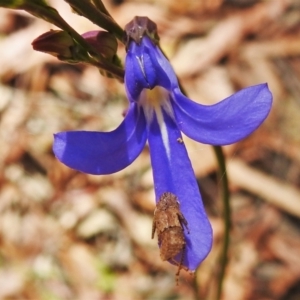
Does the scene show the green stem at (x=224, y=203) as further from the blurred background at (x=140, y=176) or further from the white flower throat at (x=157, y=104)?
the blurred background at (x=140, y=176)

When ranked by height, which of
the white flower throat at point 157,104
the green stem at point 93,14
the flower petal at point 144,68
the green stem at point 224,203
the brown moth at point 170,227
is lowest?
the brown moth at point 170,227

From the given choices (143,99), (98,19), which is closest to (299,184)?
(143,99)

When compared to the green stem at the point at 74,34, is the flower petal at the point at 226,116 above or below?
below

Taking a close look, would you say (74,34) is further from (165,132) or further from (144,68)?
(165,132)

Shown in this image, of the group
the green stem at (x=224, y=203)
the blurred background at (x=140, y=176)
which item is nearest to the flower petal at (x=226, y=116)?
the green stem at (x=224, y=203)

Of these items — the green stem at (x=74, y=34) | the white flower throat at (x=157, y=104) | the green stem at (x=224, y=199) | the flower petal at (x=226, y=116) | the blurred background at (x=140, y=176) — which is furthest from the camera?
the blurred background at (x=140, y=176)

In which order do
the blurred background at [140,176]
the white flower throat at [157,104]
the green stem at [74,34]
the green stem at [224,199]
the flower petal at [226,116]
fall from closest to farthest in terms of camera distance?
1. the flower petal at [226,116]
2. the green stem at [74,34]
3. the white flower throat at [157,104]
4. the green stem at [224,199]
5. the blurred background at [140,176]
